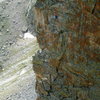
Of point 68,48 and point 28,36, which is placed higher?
point 68,48

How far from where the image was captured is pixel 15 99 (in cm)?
3666

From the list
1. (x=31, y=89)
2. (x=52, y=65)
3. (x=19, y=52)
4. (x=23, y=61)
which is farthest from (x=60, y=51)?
(x=19, y=52)

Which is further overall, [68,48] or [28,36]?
[28,36]

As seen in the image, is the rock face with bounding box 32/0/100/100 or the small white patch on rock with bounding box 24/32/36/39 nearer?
the rock face with bounding box 32/0/100/100

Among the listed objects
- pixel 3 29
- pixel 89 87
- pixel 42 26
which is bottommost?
pixel 3 29

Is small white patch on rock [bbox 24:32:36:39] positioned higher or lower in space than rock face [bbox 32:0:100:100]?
lower

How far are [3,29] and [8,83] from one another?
620 inches

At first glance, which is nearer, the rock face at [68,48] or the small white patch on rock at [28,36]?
the rock face at [68,48]

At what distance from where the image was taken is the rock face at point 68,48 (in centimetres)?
1772

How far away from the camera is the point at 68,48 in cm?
1988

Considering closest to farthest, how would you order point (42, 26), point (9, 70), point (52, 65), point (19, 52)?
point (42, 26), point (52, 65), point (9, 70), point (19, 52)

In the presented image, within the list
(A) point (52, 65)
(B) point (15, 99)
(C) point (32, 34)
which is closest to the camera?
(A) point (52, 65)

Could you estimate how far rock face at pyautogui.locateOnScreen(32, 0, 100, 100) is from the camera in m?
17.7

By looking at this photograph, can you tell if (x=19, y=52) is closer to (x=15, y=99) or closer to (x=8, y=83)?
(x=8, y=83)
